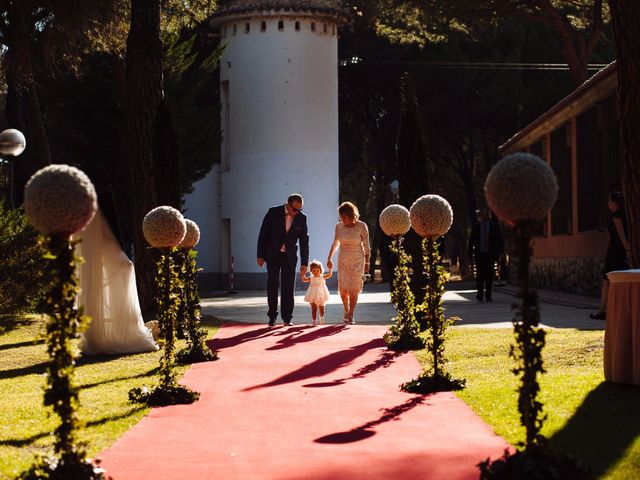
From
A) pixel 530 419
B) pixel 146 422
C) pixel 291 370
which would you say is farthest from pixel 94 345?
pixel 530 419

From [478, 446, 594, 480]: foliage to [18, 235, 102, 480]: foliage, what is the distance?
2.09 metres

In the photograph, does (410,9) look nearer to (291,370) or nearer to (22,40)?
Result: (22,40)

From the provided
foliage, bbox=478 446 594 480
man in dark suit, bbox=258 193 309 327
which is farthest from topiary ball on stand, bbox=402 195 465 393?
man in dark suit, bbox=258 193 309 327

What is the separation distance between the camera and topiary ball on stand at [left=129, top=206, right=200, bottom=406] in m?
9.11

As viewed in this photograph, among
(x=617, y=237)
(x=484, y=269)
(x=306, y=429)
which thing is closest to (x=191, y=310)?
(x=306, y=429)

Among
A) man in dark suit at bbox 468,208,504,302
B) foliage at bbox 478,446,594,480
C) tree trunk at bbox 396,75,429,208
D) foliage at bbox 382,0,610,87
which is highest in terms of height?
→ foliage at bbox 382,0,610,87

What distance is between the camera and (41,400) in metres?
9.45

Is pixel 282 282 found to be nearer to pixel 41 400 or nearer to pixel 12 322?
pixel 12 322

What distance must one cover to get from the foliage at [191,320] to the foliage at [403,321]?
2.17 meters

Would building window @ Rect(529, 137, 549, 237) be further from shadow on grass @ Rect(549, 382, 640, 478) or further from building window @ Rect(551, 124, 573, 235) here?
shadow on grass @ Rect(549, 382, 640, 478)

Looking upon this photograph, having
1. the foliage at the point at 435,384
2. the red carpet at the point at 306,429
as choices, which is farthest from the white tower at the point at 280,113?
the foliage at the point at 435,384

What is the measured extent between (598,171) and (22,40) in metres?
12.3

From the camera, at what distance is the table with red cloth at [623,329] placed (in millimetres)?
9016

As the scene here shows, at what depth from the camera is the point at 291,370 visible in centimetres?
1123
